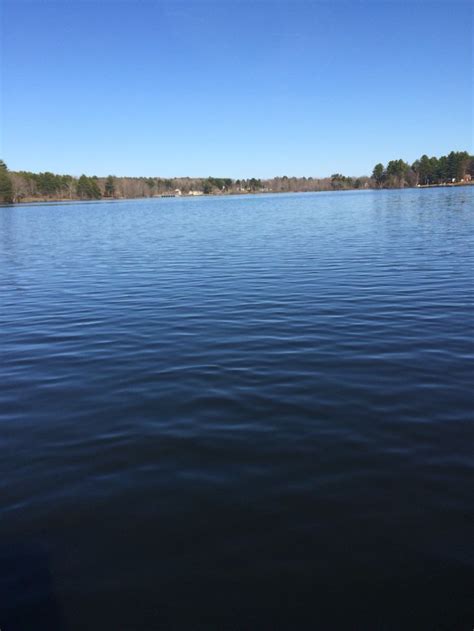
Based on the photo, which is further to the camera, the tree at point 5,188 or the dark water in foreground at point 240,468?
the tree at point 5,188

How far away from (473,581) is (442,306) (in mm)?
10699

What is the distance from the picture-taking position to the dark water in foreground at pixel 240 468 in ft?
13.0

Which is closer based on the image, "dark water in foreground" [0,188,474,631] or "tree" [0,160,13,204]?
"dark water in foreground" [0,188,474,631]

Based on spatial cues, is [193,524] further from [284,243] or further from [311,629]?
[284,243]

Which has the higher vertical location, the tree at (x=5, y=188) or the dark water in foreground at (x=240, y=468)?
the tree at (x=5, y=188)

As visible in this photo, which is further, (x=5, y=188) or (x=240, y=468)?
(x=5, y=188)

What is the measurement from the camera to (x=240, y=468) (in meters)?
5.79

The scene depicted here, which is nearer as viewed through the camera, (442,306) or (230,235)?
(442,306)

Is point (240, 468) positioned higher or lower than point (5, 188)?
lower

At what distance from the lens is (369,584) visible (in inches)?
158

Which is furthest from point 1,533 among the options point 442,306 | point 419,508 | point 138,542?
point 442,306

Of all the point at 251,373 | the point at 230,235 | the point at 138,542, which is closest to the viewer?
the point at 138,542

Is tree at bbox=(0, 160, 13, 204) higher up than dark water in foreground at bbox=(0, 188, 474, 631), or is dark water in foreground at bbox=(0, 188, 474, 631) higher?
tree at bbox=(0, 160, 13, 204)

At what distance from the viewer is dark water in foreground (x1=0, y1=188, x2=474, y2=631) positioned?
13.0ft
